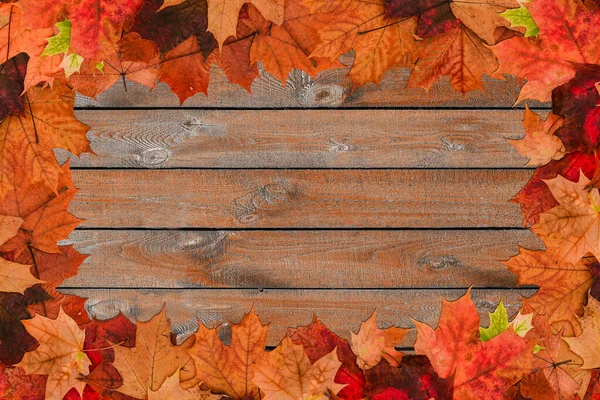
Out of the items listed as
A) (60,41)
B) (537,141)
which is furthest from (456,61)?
(60,41)

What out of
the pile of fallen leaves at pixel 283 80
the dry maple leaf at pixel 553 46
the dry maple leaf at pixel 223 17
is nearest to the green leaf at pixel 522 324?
the pile of fallen leaves at pixel 283 80

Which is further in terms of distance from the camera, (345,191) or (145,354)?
(345,191)

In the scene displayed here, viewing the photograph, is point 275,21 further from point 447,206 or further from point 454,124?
point 447,206

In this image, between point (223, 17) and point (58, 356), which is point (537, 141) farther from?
point (58, 356)

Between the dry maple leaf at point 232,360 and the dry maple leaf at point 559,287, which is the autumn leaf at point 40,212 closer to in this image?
the dry maple leaf at point 232,360

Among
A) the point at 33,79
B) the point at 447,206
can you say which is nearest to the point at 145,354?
the point at 33,79
